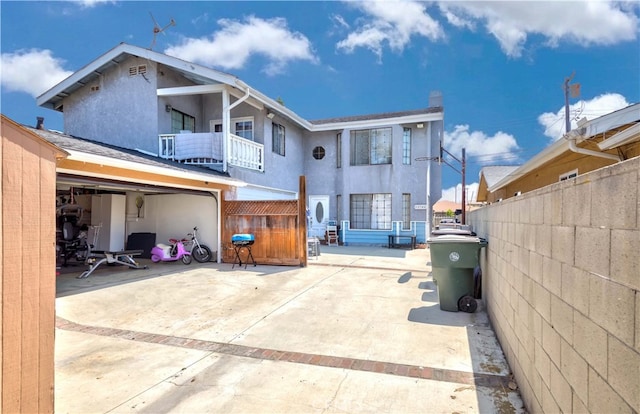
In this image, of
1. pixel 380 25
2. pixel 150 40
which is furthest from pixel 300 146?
pixel 150 40

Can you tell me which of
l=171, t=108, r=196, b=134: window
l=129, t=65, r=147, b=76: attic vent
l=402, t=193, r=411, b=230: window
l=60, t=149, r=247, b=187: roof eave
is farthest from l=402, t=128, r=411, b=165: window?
l=129, t=65, r=147, b=76: attic vent

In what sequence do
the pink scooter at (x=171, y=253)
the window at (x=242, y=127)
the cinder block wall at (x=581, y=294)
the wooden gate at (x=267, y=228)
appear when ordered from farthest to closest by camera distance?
the window at (x=242, y=127), the pink scooter at (x=171, y=253), the wooden gate at (x=267, y=228), the cinder block wall at (x=581, y=294)

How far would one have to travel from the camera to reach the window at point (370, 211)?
16.4 metres

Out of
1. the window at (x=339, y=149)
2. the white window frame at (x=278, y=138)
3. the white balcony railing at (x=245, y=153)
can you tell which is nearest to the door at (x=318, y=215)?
the window at (x=339, y=149)

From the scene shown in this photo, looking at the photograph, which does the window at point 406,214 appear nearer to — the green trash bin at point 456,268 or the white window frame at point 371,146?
the white window frame at point 371,146

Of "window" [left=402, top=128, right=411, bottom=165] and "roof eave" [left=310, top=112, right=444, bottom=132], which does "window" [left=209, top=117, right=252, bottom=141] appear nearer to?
"roof eave" [left=310, top=112, right=444, bottom=132]

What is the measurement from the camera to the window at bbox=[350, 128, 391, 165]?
16359mm

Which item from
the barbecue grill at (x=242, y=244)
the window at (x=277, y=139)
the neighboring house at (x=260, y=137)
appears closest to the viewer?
the barbecue grill at (x=242, y=244)

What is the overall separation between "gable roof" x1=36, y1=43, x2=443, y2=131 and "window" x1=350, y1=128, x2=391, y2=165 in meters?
0.66

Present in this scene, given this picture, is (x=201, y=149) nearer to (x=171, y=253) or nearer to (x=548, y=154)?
(x=171, y=253)

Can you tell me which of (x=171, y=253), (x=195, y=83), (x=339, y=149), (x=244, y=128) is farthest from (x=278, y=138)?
(x=171, y=253)

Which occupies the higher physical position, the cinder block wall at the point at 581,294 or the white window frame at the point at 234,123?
the white window frame at the point at 234,123

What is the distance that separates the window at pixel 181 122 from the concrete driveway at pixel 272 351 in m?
6.89

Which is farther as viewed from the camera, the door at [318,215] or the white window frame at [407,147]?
the door at [318,215]
